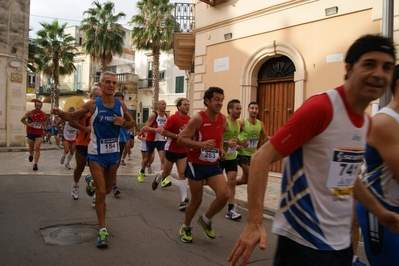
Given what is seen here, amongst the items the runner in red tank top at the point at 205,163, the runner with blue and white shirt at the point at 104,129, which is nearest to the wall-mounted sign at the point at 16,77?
the runner with blue and white shirt at the point at 104,129

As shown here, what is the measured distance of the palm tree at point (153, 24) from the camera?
32.2m

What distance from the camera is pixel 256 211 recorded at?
186cm

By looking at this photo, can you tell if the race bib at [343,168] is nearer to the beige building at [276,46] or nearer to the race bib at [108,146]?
the race bib at [108,146]

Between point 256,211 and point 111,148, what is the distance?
11.3 ft

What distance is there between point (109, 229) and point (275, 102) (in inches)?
269

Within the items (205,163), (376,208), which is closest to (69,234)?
(205,163)

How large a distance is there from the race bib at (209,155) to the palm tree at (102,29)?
109 ft

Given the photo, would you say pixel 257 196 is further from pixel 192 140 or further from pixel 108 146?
pixel 108 146

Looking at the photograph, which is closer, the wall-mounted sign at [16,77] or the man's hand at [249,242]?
the man's hand at [249,242]

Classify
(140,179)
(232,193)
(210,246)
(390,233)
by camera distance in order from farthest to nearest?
(140,179) → (232,193) → (210,246) → (390,233)

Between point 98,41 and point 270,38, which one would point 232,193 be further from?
point 98,41

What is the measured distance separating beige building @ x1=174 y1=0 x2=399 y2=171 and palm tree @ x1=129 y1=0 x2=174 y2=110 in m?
20.1

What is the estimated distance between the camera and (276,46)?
1025 cm

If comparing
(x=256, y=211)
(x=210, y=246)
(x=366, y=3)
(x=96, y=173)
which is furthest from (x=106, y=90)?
(x=366, y=3)
